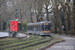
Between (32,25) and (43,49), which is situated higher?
(32,25)

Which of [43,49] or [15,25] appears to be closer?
[43,49]

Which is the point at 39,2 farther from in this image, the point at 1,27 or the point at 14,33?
the point at 1,27

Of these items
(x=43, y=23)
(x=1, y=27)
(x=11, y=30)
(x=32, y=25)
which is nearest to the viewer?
(x=11, y=30)

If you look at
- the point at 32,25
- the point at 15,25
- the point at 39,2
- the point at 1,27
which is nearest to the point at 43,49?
the point at 15,25

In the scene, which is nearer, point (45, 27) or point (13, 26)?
point (13, 26)

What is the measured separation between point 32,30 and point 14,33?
14529 mm

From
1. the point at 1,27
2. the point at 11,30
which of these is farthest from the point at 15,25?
the point at 1,27

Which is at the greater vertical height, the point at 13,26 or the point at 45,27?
the point at 13,26

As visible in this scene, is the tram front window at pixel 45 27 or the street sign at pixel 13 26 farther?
the tram front window at pixel 45 27

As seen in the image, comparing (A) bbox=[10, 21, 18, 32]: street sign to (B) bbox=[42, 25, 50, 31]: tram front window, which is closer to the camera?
(A) bbox=[10, 21, 18, 32]: street sign

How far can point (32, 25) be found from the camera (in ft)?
138

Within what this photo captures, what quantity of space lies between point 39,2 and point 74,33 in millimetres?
10805

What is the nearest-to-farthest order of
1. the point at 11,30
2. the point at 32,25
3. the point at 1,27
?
the point at 11,30 → the point at 32,25 → the point at 1,27

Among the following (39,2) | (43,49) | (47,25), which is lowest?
(43,49)
